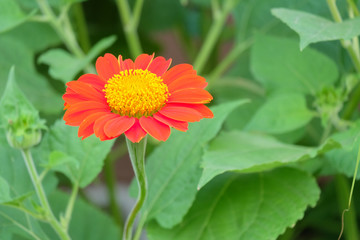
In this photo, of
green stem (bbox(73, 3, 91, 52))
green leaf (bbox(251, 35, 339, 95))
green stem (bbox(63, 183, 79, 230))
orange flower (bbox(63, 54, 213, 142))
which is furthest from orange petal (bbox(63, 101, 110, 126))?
green stem (bbox(73, 3, 91, 52))

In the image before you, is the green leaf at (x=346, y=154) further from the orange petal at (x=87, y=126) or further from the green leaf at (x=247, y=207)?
the orange petal at (x=87, y=126)

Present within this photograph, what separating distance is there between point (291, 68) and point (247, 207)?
0.12m

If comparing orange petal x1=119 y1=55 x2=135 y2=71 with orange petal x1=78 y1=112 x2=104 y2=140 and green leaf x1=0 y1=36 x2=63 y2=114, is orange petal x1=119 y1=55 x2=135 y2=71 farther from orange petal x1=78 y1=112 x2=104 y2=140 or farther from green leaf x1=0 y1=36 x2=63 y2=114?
green leaf x1=0 y1=36 x2=63 y2=114

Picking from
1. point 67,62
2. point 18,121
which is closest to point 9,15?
point 67,62

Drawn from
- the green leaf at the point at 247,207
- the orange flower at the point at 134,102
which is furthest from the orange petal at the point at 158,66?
the green leaf at the point at 247,207

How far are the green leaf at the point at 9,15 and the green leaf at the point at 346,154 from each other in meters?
0.24

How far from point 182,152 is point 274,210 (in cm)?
7

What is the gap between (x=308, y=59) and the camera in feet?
1.33

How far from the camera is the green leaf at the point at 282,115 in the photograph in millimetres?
366

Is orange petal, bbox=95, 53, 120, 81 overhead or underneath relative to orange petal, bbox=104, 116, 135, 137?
overhead

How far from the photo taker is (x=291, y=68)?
16.0 inches

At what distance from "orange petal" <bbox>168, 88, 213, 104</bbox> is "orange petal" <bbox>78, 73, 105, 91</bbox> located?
0.11ft

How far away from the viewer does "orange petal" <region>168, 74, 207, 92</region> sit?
0.78 feet

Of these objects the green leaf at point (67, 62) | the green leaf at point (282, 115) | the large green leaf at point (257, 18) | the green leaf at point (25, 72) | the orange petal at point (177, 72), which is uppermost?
the large green leaf at point (257, 18)
